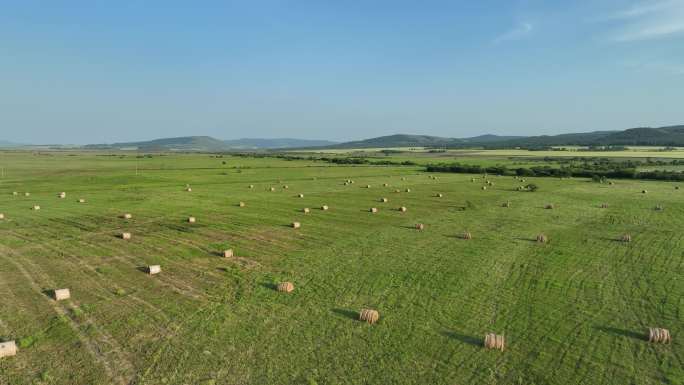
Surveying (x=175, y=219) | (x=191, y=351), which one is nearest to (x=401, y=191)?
(x=175, y=219)

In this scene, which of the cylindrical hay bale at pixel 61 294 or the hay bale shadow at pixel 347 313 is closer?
the hay bale shadow at pixel 347 313

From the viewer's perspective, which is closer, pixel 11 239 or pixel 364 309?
pixel 364 309

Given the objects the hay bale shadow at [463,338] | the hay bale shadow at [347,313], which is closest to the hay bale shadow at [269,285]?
the hay bale shadow at [347,313]

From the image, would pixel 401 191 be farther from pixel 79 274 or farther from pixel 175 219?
pixel 79 274

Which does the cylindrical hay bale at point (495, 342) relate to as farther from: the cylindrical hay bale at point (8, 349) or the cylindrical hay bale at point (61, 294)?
the cylindrical hay bale at point (61, 294)

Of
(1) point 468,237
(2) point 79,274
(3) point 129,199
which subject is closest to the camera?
(2) point 79,274

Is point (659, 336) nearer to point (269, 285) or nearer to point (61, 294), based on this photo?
point (269, 285)

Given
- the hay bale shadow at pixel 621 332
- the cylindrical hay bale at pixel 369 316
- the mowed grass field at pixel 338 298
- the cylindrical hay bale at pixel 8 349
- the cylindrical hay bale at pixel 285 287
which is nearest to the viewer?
the mowed grass field at pixel 338 298

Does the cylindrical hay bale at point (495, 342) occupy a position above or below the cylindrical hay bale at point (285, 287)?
below

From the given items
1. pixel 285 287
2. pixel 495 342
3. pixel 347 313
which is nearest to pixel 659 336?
pixel 495 342
